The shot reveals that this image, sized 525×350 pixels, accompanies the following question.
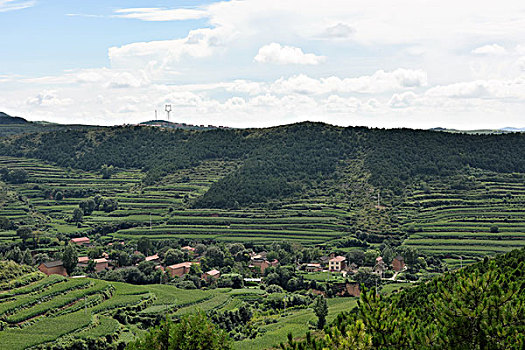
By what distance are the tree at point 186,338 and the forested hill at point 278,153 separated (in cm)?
8057

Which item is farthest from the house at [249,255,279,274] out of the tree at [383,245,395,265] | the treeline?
the treeline

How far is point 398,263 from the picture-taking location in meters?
84.3

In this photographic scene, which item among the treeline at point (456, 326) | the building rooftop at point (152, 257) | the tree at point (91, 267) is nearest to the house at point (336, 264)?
the building rooftop at point (152, 257)

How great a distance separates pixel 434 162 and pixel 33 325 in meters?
89.8

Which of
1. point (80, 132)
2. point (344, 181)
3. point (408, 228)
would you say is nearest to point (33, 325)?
point (408, 228)

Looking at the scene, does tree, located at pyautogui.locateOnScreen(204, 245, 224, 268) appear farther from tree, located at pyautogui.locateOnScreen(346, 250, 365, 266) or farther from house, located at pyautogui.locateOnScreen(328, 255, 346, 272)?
tree, located at pyautogui.locateOnScreen(346, 250, 365, 266)

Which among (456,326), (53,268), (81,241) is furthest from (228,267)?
(456,326)

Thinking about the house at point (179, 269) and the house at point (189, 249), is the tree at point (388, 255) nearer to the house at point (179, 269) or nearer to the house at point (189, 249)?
the house at point (179, 269)

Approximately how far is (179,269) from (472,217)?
48.5m

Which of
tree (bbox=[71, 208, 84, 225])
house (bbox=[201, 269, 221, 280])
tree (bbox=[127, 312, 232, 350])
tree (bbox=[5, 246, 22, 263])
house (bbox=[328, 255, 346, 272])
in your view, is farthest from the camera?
tree (bbox=[71, 208, 84, 225])

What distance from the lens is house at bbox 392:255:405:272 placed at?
84.2 metres

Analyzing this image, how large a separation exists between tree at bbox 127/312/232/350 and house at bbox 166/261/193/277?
1926 inches

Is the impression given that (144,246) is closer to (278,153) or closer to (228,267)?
(228,267)

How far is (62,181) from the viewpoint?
135750mm
